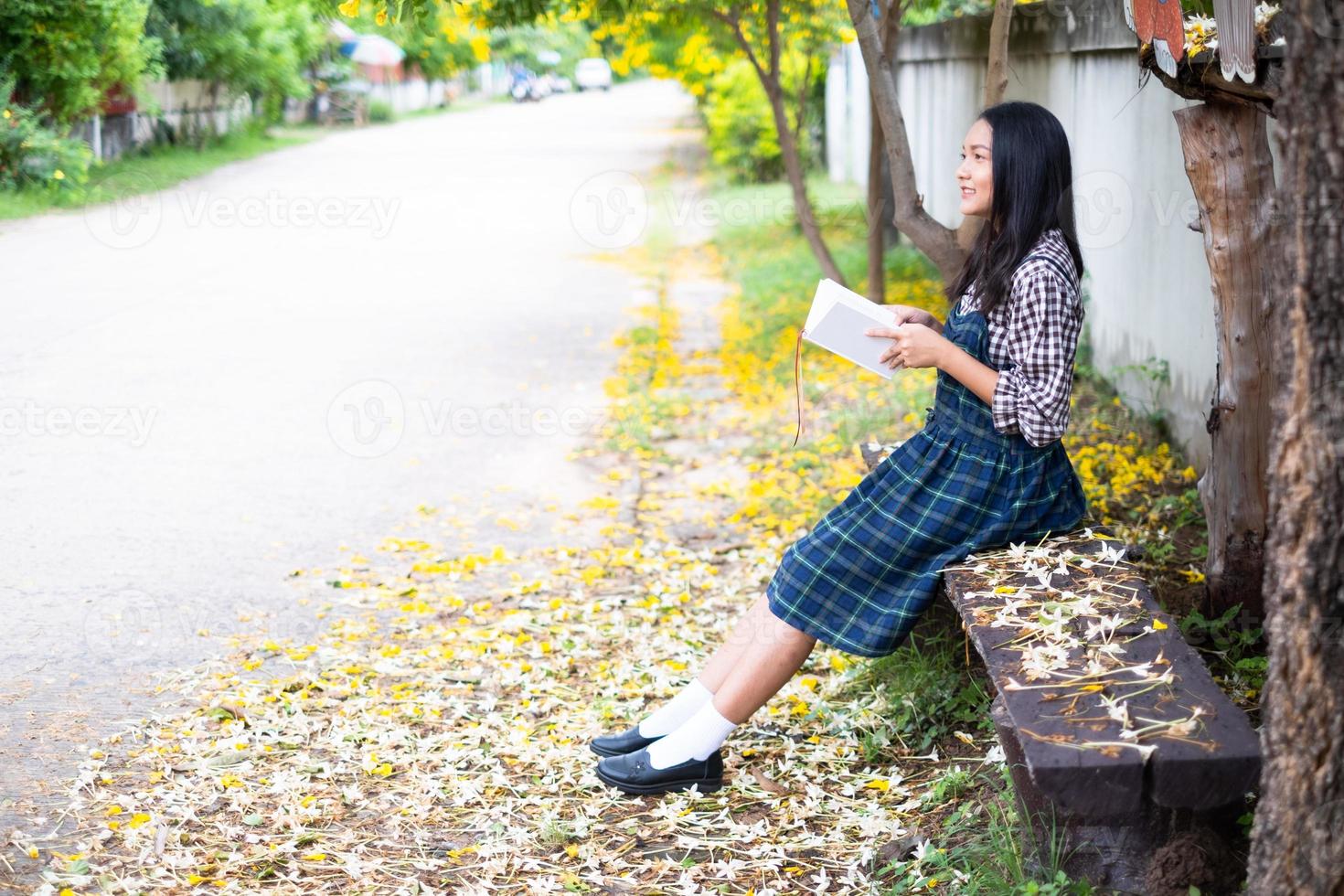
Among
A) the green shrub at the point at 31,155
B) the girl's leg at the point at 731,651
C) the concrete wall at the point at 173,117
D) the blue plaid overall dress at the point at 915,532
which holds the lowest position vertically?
the girl's leg at the point at 731,651

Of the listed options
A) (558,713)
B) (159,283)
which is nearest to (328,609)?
(558,713)

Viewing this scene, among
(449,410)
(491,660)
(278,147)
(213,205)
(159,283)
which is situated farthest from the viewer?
(278,147)

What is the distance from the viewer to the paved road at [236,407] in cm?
441

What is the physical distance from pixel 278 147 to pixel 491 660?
72.0 feet

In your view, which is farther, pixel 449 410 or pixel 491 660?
pixel 449 410

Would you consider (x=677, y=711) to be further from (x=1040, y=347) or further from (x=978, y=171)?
(x=978, y=171)

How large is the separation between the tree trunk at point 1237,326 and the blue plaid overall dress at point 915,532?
62cm

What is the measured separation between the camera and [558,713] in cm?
389

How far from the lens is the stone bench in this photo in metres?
2.27

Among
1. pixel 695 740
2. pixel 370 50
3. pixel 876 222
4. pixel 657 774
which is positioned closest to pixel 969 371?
pixel 695 740

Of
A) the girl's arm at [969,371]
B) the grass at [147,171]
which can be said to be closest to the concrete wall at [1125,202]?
the girl's arm at [969,371]

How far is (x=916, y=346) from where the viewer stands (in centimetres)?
318

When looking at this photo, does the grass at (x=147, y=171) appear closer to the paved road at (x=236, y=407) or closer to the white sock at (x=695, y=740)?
the paved road at (x=236, y=407)

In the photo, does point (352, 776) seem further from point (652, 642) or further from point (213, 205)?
point (213, 205)
